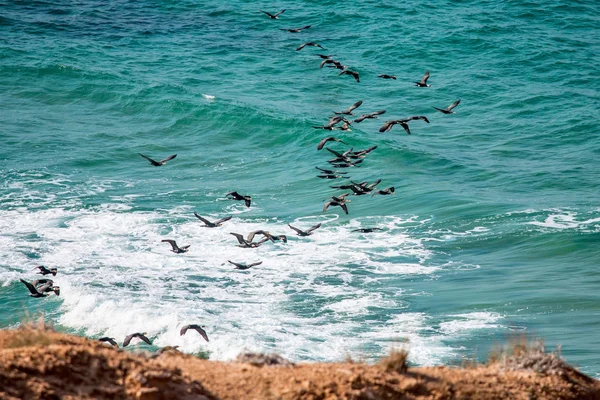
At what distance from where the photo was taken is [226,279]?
2608 cm

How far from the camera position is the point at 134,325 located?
2278 cm

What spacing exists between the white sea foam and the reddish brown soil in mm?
8540

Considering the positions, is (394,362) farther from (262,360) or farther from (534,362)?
(534,362)

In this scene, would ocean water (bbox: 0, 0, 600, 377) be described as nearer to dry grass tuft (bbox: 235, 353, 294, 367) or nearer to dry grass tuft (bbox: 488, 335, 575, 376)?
dry grass tuft (bbox: 488, 335, 575, 376)

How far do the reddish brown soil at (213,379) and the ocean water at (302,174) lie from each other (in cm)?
991

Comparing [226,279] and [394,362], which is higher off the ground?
[394,362]

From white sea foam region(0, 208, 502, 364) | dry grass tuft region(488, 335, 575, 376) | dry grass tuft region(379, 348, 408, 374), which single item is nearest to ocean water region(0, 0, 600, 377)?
white sea foam region(0, 208, 502, 364)

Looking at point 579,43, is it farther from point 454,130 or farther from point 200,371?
point 200,371

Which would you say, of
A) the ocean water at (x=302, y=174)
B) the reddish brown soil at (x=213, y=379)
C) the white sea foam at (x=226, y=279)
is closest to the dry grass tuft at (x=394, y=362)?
the reddish brown soil at (x=213, y=379)

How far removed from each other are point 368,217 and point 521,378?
21921 millimetres

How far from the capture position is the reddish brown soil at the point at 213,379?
878cm

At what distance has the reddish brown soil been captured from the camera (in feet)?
28.8

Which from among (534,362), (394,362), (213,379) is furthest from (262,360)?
(534,362)

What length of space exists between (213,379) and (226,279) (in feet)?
53.9
